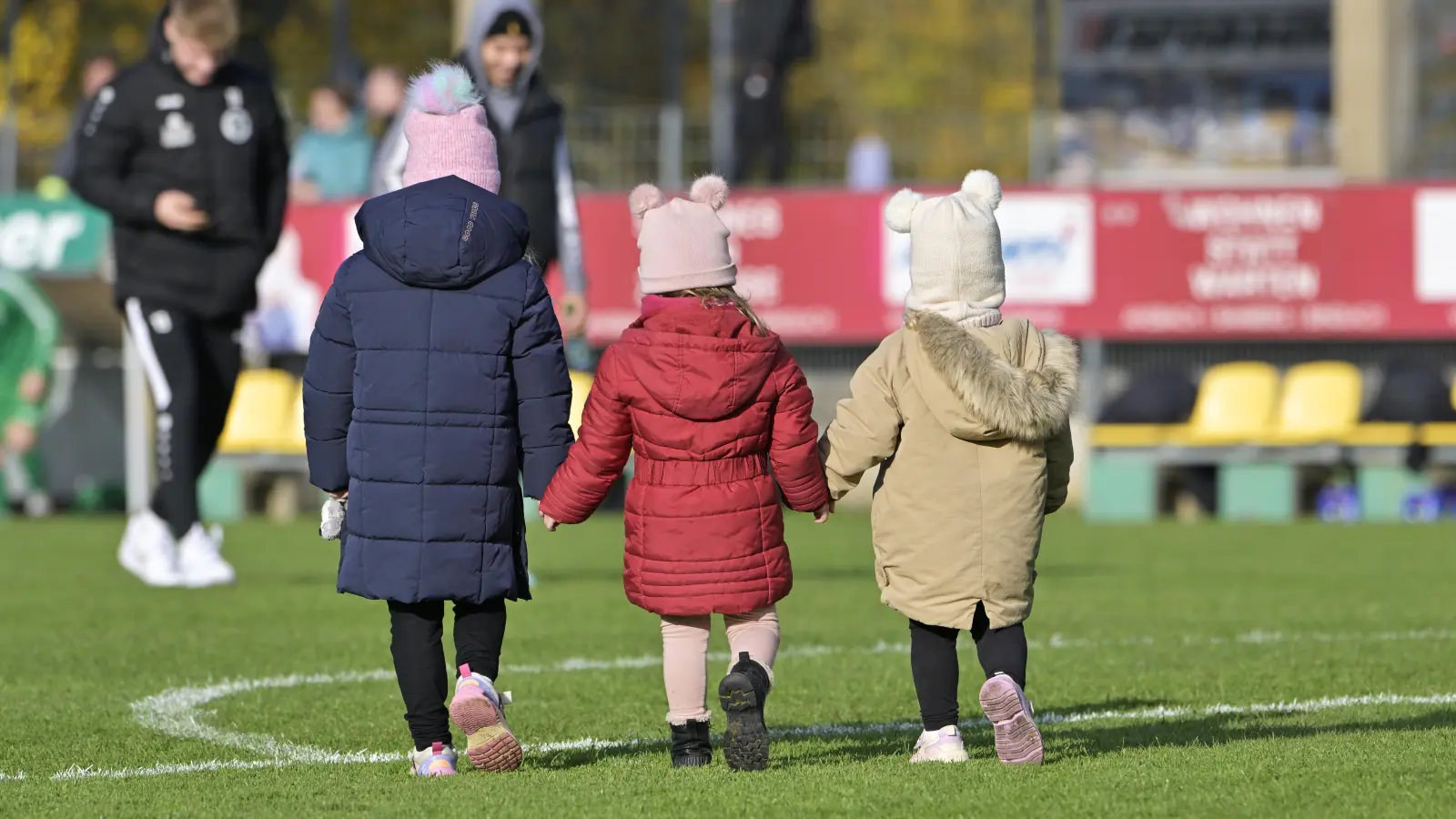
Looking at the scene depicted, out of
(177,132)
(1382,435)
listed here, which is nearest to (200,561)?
(177,132)

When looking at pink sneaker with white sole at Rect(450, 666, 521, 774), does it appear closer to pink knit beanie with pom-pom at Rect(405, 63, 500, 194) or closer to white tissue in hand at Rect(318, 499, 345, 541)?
white tissue in hand at Rect(318, 499, 345, 541)

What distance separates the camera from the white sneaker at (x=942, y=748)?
226 inches

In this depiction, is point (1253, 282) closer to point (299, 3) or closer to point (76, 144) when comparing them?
point (76, 144)

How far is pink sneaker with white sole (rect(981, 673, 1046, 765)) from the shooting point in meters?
5.54

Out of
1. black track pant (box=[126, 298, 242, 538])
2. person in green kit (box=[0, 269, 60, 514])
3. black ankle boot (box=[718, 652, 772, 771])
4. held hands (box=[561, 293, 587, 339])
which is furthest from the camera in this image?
person in green kit (box=[0, 269, 60, 514])

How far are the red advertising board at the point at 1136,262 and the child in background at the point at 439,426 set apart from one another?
1250cm

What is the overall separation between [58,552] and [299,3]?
25.5 meters

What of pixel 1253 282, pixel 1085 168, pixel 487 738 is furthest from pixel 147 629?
pixel 1085 168

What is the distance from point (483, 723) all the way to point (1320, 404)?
13232 millimetres

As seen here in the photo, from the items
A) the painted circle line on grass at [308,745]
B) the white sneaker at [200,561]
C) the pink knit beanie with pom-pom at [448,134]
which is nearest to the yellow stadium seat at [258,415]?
the white sneaker at [200,561]

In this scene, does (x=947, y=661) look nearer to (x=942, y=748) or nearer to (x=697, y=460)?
(x=942, y=748)

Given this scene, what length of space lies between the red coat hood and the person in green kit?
44.0 feet

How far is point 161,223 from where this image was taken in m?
10.3

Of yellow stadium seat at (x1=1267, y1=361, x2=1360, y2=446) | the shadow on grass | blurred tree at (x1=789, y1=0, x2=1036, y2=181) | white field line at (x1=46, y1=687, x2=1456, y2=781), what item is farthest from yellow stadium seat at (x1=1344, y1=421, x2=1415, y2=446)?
blurred tree at (x1=789, y1=0, x2=1036, y2=181)
